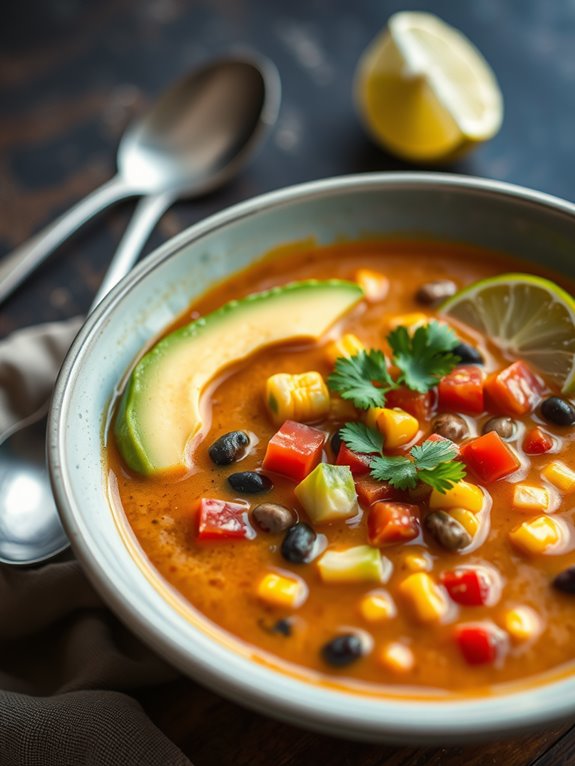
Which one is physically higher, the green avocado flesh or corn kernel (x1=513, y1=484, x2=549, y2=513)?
the green avocado flesh

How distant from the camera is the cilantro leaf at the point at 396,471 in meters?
2.83

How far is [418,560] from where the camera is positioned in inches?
106

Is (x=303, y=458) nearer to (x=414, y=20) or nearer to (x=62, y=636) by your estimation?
(x=62, y=636)

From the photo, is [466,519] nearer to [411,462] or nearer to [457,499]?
[457,499]

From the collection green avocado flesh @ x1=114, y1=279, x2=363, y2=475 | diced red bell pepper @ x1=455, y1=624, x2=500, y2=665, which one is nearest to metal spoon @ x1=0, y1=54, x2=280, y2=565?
green avocado flesh @ x1=114, y1=279, x2=363, y2=475

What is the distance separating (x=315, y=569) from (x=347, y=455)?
0.40 metres

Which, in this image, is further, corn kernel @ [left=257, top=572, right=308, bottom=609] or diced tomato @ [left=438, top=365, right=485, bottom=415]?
diced tomato @ [left=438, top=365, right=485, bottom=415]

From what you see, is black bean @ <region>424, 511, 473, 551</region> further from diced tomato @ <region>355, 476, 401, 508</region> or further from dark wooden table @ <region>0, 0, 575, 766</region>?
dark wooden table @ <region>0, 0, 575, 766</region>

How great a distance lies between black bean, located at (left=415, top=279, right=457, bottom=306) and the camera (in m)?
3.50

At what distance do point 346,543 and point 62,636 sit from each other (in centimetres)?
106

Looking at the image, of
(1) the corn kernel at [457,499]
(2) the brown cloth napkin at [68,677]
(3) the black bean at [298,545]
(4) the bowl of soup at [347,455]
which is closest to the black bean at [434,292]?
(4) the bowl of soup at [347,455]

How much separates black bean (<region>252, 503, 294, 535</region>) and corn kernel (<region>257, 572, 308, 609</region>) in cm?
16

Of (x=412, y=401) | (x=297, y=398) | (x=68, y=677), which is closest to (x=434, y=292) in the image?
(x=412, y=401)

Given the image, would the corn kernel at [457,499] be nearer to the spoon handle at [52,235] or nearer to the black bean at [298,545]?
the black bean at [298,545]
